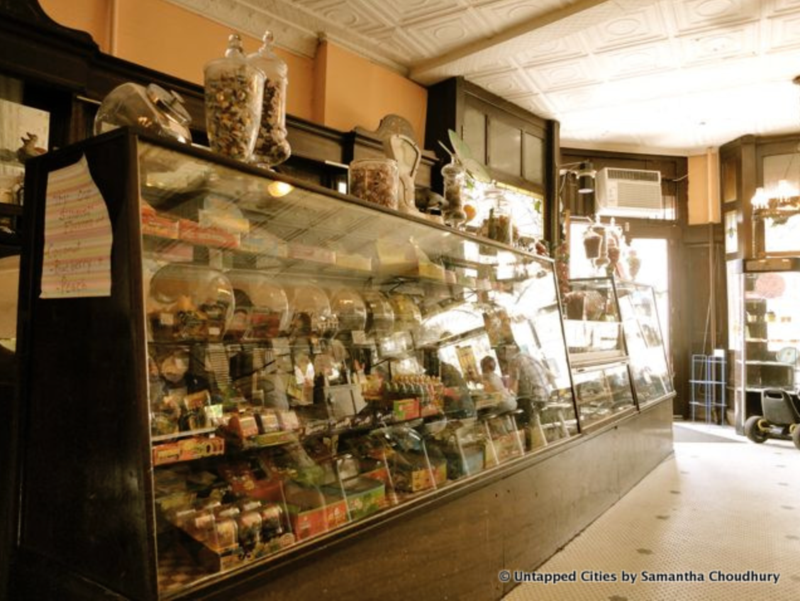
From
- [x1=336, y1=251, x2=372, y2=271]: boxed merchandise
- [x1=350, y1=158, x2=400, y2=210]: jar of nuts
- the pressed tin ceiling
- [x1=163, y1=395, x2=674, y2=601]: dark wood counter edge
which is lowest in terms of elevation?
[x1=163, y1=395, x2=674, y2=601]: dark wood counter edge

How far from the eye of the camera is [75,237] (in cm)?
133

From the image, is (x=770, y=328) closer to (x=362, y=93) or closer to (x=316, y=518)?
(x=362, y=93)

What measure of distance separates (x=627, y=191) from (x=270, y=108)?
6.69 meters

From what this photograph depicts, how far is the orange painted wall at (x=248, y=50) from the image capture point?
3277 millimetres

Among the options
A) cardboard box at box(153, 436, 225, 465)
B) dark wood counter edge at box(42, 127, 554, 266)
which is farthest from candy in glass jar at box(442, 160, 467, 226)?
cardboard box at box(153, 436, 225, 465)

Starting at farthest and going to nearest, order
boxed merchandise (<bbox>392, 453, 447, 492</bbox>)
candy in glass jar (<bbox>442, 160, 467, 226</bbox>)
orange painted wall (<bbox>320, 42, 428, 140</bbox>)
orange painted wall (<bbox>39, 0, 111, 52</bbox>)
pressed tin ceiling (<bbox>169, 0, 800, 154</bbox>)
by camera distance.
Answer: orange painted wall (<bbox>320, 42, 428, 140</bbox>)
pressed tin ceiling (<bbox>169, 0, 800, 154</bbox>)
orange painted wall (<bbox>39, 0, 111, 52</bbox>)
candy in glass jar (<bbox>442, 160, 467, 226</bbox>)
boxed merchandise (<bbox>392, 453, 447, 492</bbox>)

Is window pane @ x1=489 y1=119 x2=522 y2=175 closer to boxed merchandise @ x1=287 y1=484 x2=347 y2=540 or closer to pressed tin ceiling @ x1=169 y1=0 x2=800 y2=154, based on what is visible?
pressed tin ceiling @ x1=169 y1=0 x2=800 y2=154

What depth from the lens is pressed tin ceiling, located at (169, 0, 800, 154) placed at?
13.2ft

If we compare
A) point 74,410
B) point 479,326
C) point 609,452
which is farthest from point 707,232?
point 74,410

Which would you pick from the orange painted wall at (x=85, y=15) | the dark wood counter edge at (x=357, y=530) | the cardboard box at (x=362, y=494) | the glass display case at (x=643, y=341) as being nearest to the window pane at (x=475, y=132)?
the glass display case at (x=643, y=341)

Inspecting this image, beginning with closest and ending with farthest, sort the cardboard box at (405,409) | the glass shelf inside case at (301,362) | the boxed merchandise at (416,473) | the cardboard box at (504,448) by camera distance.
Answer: the glass shelf inside case at (301,362) < the boxed merchandise at (416,473) < the cardboard box at (405,409) < the cardboard box at (504,448)

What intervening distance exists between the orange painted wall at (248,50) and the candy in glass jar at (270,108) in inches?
85.2

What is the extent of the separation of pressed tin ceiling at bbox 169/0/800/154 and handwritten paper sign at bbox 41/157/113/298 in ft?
9.47

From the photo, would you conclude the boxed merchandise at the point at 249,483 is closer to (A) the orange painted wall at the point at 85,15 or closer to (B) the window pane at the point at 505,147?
(A) the orange painted wall at the point at 85,15
